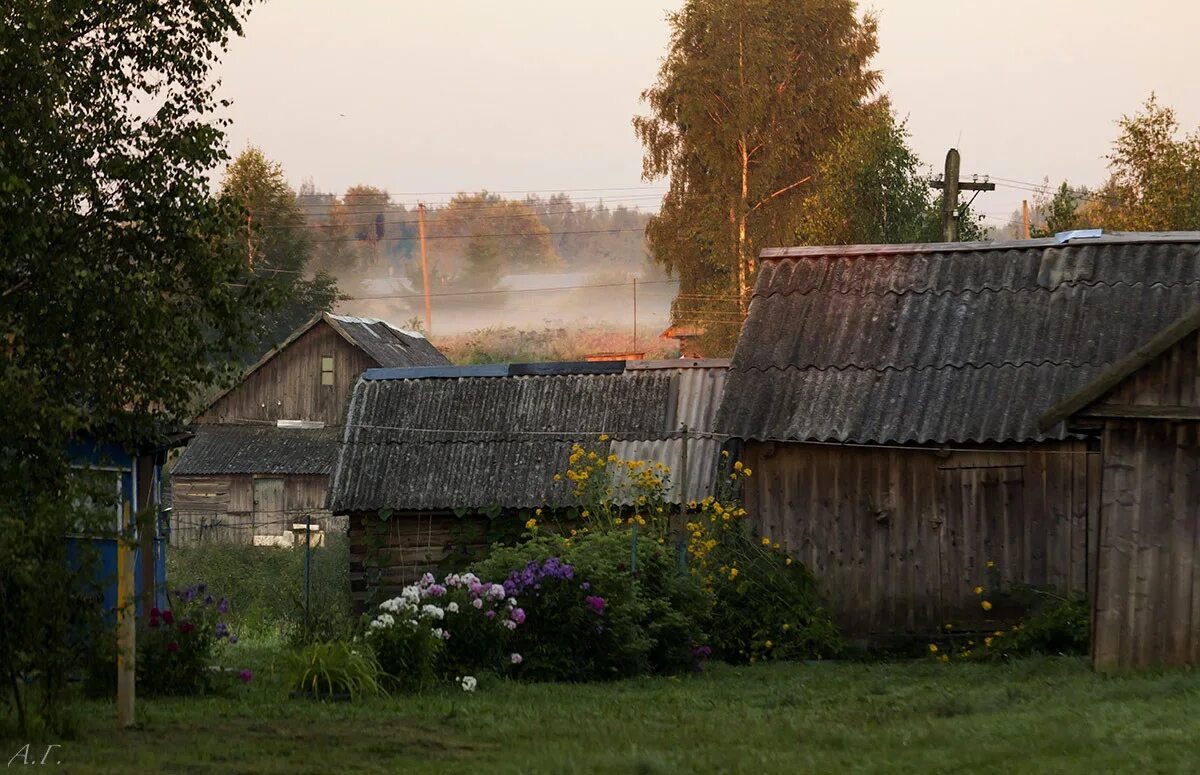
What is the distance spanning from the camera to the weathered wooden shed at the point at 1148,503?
1534cm

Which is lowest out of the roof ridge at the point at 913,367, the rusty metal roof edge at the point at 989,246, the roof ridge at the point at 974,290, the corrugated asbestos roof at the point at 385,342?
the corrugated asbestos roof at the point at 385,342

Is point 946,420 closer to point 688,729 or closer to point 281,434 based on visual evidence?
point 688,729

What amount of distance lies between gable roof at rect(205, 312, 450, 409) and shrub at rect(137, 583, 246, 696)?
32.6 meters

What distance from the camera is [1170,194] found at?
4447 cm

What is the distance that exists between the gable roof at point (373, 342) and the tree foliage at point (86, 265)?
34.6 meters

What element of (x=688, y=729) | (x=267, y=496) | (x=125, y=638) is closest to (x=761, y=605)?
(x=688, y=729)

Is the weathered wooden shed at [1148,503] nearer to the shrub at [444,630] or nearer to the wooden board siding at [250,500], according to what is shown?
the shrub at [444,630]

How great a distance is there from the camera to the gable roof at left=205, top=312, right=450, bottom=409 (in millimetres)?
49156

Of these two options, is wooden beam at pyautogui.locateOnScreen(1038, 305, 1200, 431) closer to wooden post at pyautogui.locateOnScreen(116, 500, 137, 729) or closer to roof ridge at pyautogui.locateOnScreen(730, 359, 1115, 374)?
roof ridge at pyautogui.locateOnScreen(730, 359, 1115, 374)

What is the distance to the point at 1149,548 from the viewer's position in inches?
614

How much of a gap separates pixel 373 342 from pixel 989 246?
100 ft

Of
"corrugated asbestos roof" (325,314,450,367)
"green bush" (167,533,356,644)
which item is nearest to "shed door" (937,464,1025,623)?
"green bush" (167,533,356,644)

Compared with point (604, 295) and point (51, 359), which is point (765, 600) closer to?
point (51, 359)

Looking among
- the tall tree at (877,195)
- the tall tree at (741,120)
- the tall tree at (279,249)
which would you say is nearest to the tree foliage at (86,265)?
the tall tree at (877,195)
